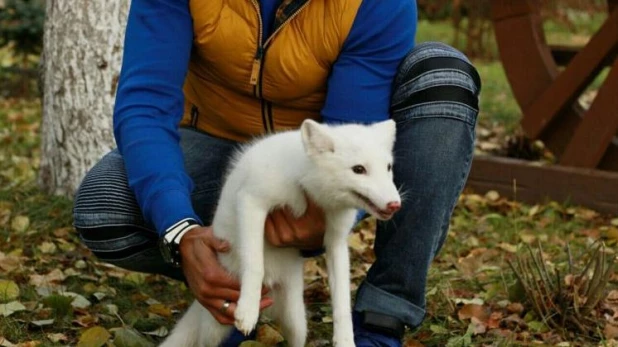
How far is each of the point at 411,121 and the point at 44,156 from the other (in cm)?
238

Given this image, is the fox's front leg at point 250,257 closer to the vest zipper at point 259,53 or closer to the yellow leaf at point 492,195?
the vest zipper at point 259,53

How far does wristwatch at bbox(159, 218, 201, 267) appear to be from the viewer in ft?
7.95

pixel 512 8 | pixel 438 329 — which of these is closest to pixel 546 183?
pixel 512 8

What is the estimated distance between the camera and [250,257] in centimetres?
226

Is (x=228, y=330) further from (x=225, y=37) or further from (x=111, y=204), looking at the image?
(x=225, y=37)

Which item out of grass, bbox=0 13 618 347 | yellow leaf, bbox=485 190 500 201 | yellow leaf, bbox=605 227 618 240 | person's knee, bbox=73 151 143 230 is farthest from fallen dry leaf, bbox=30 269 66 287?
yellow leaf, bbox=485 190 500 201

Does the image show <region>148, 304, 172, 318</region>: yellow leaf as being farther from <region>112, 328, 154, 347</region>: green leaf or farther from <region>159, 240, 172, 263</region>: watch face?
<region>159, 240, 172, 263</region>: watch face

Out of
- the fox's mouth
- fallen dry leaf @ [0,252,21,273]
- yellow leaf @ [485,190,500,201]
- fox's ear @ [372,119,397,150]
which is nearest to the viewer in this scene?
the fox's mouth

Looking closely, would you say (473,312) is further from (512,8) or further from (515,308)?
(512,8)

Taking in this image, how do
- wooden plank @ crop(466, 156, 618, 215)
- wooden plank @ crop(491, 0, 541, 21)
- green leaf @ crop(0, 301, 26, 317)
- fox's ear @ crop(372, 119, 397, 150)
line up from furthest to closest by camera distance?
wooden plank @ crop(491, 0, 541, 21)
wooden plank @ crop(466, 156, 618, 215)
green leaf @ crop(0, 301, 26, 317)
fox's ear @ crop(372, 119, 397, 150)

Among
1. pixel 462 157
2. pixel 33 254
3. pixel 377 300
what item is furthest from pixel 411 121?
pixel 33 254

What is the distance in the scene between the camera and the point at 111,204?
8.89 ft

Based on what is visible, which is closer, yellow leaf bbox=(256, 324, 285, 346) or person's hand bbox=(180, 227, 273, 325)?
person's hand bbox=(180, 227, 273, 325)

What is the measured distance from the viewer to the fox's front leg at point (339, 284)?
2371mm
